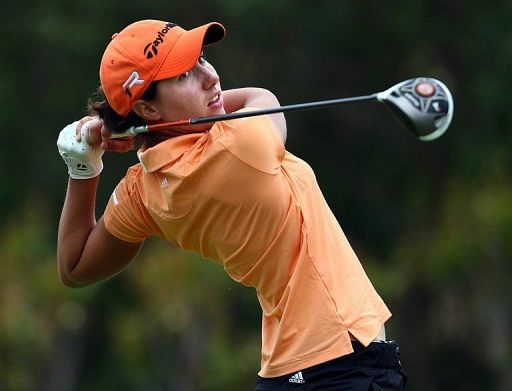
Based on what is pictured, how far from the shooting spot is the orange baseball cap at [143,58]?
12.9 ft

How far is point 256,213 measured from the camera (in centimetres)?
383

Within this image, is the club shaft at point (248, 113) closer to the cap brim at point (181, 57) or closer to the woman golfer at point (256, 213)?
the woman golfer at point (256, 213)

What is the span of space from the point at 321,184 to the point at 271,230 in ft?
40.0

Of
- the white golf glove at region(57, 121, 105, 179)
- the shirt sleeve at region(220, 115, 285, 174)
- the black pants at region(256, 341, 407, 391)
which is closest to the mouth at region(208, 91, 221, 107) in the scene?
the shirt sleeve at region(220, 115, 285, 174)

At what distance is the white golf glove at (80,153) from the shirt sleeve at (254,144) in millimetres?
649

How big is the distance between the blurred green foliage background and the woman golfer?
28.6ft

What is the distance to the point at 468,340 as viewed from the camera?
1468cm

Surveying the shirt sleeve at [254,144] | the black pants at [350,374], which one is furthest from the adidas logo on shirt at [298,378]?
the shirt sleeve at [254,144]

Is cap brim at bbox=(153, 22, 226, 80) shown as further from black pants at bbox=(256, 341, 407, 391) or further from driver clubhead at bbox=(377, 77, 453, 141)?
black pants at bbox=(256, 341, 407, 391)

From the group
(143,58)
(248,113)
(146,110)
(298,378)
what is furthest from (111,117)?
(298,378)

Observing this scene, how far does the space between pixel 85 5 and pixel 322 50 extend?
9.35 feet

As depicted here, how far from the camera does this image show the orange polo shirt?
3795mm

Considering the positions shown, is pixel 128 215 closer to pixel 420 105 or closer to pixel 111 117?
pixel 111 117

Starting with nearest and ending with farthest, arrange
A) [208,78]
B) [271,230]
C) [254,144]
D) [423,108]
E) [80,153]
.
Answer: [423,108]
[254,144]
[271,230]
[208,78]
[80,153]
